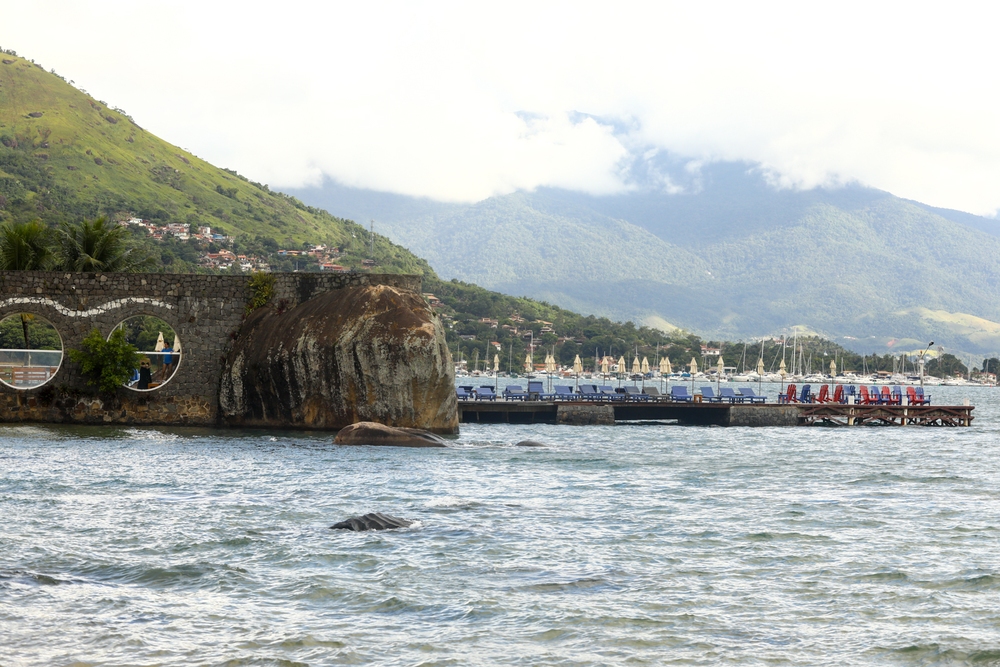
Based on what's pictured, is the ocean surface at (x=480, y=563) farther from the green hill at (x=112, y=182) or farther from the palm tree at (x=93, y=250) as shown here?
the green hill at (x=112, y=182)

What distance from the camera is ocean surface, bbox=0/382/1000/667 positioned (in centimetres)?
1417

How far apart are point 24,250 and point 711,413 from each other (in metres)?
37.9

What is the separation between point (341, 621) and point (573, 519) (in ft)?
30.2

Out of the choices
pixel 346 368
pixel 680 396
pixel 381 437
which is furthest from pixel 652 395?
pixel 381 437

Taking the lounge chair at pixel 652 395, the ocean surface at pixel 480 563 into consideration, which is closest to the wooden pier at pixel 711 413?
the lounge chair at pixel 652 395

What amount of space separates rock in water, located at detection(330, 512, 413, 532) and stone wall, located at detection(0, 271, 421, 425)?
2199 cm

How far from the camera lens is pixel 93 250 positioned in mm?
48906

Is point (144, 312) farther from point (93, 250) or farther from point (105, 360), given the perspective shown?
point (93, 250)

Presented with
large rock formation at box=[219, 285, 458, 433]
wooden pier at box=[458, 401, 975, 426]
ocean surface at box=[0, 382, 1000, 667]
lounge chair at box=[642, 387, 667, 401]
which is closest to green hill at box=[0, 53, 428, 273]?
lounge chair at box=[642, 387, 667, 401]

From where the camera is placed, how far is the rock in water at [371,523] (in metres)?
21.8

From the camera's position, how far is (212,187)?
188750 millimetres

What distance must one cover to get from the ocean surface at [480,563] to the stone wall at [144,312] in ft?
28.1

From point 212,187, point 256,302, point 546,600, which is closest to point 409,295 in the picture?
point 256,302

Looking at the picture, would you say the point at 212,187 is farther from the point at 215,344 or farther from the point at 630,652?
the point at 630,652
